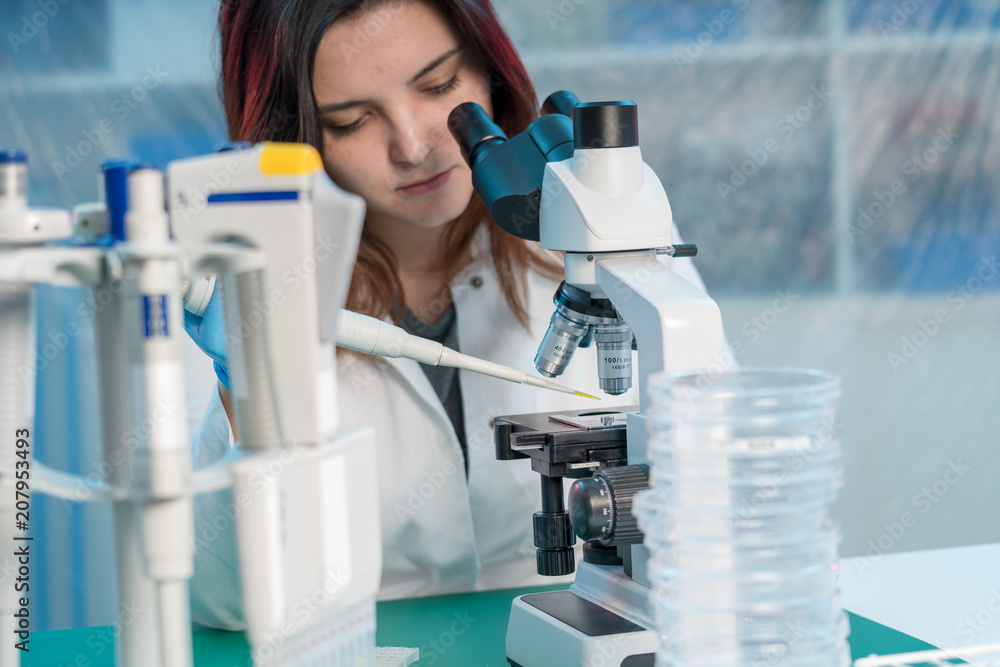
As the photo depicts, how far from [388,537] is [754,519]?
2.80 ft

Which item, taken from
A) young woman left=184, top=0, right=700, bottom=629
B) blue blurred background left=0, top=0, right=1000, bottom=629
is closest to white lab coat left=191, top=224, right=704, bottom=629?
young woman left=184, top=0, right=700, bottom=629

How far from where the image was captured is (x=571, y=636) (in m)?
0.98

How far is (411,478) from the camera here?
5.02 feet

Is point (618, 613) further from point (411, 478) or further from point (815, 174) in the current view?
point (815, 174)

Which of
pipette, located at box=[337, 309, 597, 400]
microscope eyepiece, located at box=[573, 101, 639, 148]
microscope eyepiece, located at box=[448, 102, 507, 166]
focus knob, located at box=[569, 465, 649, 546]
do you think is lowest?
focus knob, located at box=[569, 465, 649, 546]

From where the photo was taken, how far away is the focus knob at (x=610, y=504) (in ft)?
2.99

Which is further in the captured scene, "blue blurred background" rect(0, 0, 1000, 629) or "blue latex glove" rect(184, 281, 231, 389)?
"blue blurred background" rect(0, 0, 1000, 629)

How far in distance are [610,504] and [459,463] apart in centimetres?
65

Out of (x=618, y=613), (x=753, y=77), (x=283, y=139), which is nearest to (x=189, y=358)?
(x=283, y=139)

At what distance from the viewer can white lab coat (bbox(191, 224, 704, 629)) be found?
1527 millimetres

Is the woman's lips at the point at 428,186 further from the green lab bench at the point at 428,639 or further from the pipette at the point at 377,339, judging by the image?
the green lab bench at the point at 428,639

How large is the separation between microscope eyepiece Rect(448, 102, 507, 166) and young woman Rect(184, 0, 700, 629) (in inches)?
7.2

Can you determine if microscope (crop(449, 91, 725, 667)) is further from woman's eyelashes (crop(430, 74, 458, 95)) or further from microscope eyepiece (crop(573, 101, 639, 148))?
woman's eyelashes (crop(430, 74, 458, 95))

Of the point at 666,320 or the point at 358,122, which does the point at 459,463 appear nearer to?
the point at 358,122
